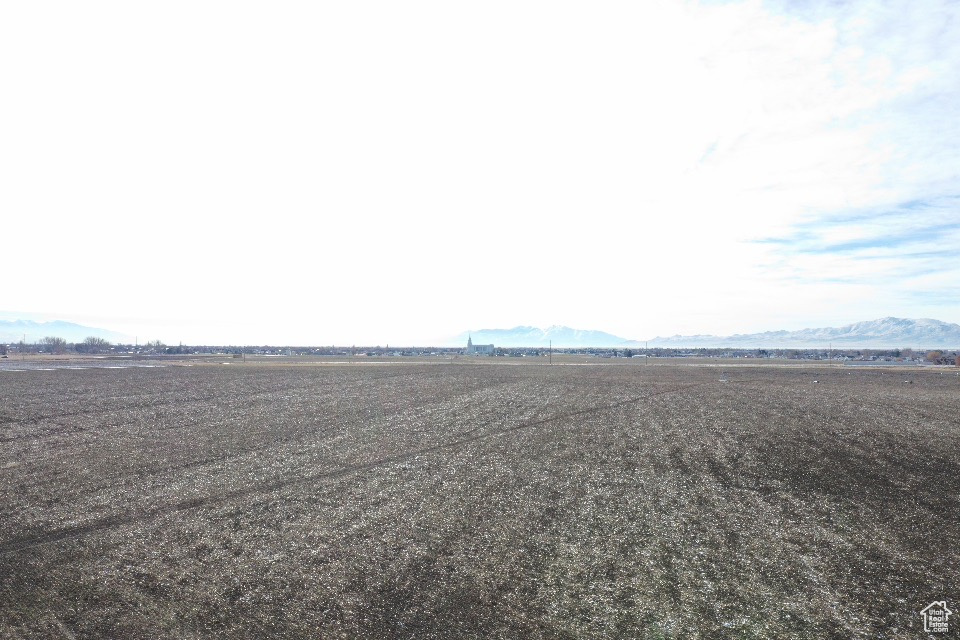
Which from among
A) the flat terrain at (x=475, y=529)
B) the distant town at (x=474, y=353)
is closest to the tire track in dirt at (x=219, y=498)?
the flat terrain at (x=475, y=529)

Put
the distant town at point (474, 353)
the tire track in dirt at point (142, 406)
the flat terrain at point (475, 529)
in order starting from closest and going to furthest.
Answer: the flat terrain at point (475, 529) < the tire track in dirt at point (142, 406) < the distant town at point (474, 353)

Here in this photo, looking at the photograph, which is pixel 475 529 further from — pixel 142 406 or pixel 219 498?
pixel 142 406

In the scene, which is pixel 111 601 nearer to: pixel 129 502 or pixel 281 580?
pixel 281 580

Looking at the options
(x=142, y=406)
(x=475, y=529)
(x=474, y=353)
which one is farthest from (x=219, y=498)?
(x=474, y=353)

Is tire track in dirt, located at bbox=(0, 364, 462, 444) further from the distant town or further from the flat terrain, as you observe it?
the distant town

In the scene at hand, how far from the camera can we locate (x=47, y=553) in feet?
29.4

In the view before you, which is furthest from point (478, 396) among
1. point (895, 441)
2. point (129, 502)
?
point (129, 502)

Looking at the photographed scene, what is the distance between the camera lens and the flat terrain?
7.21 metres

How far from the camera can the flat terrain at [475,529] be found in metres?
7.21

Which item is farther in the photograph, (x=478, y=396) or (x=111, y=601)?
(x=478, y=396)

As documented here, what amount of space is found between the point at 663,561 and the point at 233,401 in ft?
80.9

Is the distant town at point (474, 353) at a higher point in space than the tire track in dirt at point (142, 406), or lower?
higher

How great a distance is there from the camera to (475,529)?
33.4 ft

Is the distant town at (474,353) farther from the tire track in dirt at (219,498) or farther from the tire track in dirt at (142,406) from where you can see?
the tire track in dirt at (219,498)
